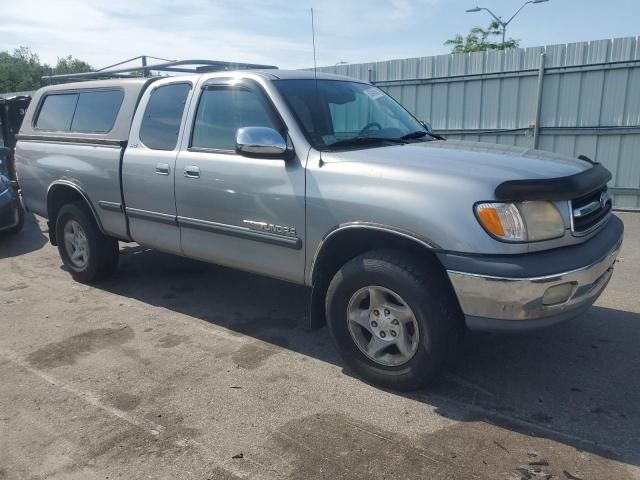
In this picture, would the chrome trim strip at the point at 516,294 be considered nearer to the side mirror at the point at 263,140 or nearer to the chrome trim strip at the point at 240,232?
the chrome trim strip at the point at 240,232

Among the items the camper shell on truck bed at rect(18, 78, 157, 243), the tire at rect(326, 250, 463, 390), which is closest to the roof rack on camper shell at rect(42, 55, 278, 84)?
the camper shell on truck bed at rect(18, 78, 157, 243)

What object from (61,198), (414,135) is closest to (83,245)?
(61,198)

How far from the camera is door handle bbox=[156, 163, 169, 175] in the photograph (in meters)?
4.52

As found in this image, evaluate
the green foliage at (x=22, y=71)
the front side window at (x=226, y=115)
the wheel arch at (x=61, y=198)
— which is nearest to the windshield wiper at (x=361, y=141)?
the front side window at (x=226, y=115)

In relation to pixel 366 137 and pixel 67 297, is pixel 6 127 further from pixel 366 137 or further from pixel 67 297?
pixel 366 137

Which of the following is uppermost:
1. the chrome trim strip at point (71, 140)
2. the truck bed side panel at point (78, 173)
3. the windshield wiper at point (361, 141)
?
the windshield wiper at point (361, 141)

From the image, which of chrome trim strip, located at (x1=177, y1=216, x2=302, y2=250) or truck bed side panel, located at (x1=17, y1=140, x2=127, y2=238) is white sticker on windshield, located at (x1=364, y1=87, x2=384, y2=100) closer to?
chrome trim strip, located at (x1=177, y1=216, x2=302, y2=250)

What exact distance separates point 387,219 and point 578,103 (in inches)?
Answer: 320

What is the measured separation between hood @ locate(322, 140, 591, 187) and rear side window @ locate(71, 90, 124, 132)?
2.59m

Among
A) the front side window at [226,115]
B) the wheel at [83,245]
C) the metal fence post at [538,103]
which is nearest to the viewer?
the front side window at [226,115]

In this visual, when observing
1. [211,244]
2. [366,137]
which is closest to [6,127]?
[211,244]

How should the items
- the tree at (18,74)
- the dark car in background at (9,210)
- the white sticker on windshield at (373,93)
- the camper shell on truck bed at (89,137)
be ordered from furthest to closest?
1. the tree at (18,74)
2. the dark car in background at (9,210)
3. the camper shell on truck bed at (89,137)
4. the white sticker on windshield at (373,93)

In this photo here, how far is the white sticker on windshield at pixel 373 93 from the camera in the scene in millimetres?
4676

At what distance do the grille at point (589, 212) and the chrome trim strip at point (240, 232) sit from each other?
1.69m
